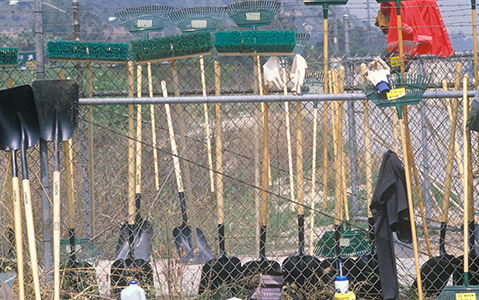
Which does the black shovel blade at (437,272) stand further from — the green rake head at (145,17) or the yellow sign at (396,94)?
the green rake head at (145,17)

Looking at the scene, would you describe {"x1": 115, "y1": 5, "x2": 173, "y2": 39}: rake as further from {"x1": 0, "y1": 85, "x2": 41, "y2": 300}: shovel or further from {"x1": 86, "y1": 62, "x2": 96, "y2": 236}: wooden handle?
{"x1": 0, "y1": 85, "x2": 41, "y2": 300}: shovel

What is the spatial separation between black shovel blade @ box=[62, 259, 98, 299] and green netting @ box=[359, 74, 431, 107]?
7.65ft

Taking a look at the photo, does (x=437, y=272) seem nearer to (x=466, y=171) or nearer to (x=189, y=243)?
(x=466, y=171)

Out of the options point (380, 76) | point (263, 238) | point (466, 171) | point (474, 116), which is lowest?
point (263, 238)

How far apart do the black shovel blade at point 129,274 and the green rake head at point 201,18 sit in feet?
6.10

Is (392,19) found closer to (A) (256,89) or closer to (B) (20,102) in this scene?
(A) (256,89)

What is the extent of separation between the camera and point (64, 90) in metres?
4.23

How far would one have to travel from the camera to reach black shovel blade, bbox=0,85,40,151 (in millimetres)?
4164

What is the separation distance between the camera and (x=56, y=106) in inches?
166

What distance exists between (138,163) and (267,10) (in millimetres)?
1528

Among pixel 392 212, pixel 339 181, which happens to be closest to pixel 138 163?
pixel 339 181

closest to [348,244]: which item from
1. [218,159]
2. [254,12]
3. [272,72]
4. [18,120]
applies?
[218,159]

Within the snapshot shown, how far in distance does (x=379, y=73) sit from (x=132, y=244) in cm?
212

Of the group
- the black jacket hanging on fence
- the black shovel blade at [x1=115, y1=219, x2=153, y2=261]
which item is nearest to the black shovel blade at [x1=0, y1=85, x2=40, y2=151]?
the black shovel blade at [x1=115, y1=219, x2=153, y2=261]
